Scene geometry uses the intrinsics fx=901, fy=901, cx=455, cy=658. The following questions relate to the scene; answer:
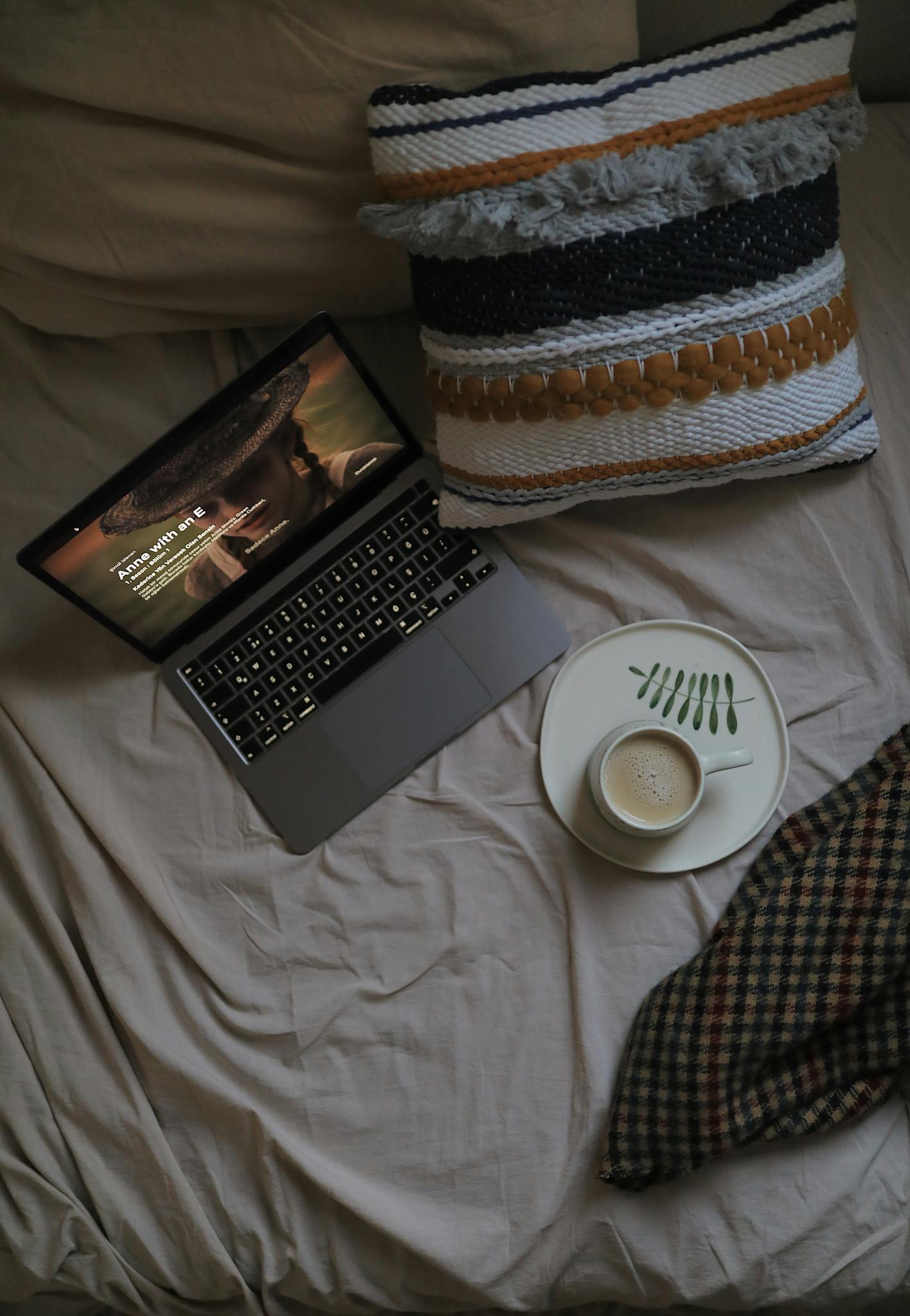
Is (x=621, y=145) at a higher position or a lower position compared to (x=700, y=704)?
higher

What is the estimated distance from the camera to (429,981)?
0.81m

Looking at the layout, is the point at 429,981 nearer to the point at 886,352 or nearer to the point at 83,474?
the point at 83,474

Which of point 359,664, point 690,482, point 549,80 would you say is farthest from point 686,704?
point 549,80

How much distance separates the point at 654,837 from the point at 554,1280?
1.24ft

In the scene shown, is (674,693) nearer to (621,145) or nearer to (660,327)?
(660,327)

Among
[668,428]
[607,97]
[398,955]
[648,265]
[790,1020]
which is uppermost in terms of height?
[607,97]

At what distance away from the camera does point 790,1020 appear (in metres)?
0.73

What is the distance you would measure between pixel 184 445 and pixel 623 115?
42 centimetres

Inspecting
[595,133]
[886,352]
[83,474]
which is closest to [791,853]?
[886,352]

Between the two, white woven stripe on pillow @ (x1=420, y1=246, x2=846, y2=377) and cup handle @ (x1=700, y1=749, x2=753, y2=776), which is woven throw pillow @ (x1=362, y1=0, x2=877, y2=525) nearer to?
white woven stripe on pillow @ (x1=420, y1=246, x2=846, y2=377)

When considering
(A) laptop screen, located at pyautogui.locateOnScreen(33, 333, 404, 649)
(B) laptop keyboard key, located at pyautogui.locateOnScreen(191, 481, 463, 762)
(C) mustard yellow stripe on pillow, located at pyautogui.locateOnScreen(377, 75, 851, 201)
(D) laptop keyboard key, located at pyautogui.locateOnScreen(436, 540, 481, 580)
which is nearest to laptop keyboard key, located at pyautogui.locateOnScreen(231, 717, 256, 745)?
(B) laptop keyboard key, located at pyautogui.locateOnScreen(191, 481, 463, 762)

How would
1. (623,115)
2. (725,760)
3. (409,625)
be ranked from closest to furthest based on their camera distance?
(623,115) < (725,760) < (409,625)

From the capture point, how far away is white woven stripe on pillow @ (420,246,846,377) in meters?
0.69

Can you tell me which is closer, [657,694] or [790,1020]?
[790,1020]
